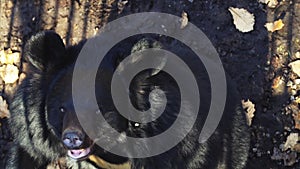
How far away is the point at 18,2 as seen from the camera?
5668 mm

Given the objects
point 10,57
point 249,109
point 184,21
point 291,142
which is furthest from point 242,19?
point 10,57

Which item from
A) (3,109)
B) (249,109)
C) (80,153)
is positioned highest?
(80,153)

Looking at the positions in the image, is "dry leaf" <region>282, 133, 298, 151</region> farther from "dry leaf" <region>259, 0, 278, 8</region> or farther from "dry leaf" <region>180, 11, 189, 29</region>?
"dry leaf" <region>180, 11, 189, 29</region>

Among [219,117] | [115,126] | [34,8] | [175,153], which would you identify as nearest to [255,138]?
[219,117]

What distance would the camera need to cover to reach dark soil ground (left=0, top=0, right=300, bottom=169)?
516 cm

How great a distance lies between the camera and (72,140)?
3.45m

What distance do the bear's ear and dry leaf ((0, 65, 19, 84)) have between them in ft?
5.40

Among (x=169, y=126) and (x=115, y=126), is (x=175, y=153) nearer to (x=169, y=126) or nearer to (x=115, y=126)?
(x=169, y=126)

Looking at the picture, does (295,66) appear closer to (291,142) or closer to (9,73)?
(291,142)

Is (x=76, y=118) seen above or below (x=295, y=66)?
above

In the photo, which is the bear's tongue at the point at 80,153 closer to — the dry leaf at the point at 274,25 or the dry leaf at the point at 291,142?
the dry leaf at the point at 291,142

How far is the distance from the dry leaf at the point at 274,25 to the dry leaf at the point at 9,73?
224 cm

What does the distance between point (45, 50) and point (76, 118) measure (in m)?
0.48

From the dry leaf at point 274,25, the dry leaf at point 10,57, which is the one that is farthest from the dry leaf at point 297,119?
the dry leaf at point 10,57
